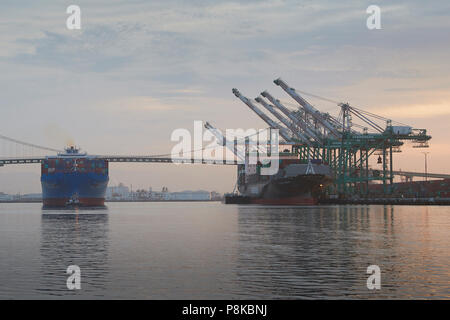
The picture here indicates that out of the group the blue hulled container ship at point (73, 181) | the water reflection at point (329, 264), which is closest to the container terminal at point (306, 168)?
the blue hulled container ship at point (73, 181)

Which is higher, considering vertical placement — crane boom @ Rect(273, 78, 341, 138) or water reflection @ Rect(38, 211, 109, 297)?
crane boom @ Rect(273, 78, 341, 138)

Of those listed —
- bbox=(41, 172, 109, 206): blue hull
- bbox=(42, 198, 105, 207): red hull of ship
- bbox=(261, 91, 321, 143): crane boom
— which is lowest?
bbox=(42, 198, 105, 207): red hull of ship

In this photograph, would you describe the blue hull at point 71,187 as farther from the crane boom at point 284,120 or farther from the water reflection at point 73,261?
the water reflection at point 73,261

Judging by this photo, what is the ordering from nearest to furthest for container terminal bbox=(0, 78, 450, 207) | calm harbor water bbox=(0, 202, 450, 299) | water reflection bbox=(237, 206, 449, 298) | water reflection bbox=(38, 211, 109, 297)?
1. calm harbor water bbox=(0, 202, 450, 299)
2. water reflection bbox=(237, 206, 449, 298)
3. water reflection bbox=(38, 211, 109, 297)
4. container terminal bbox=(0, 78, 450, 207)

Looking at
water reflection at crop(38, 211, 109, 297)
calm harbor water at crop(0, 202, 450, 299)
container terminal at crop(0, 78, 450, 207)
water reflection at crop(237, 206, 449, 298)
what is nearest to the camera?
calm harbor water at crop(0, 202, 450, 299)

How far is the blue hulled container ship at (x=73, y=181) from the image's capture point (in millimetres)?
131750

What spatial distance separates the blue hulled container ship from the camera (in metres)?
132

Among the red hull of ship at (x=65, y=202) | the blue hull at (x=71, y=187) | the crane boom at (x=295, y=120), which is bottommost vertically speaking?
the red hull of ship at (x=65, y=202)

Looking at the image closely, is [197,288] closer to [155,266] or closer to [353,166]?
[155,266]

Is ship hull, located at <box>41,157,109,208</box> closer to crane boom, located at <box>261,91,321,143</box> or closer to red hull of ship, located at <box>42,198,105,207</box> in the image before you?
red hull of ship, located at <box>42,198,105,207</box>

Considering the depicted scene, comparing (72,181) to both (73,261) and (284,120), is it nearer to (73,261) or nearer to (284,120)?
(284,120)

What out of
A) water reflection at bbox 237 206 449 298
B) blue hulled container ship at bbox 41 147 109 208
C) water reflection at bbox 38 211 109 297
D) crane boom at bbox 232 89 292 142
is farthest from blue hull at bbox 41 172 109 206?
water reflection at bbox 237 206 449 298
